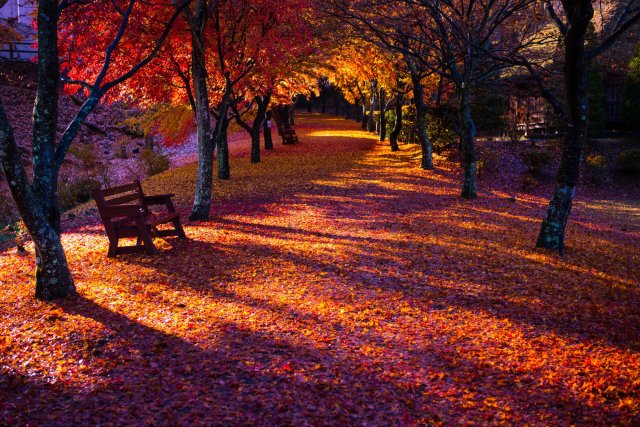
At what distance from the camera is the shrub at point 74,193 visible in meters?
20.5

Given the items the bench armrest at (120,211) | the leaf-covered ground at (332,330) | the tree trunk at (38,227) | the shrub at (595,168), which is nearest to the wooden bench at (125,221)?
the bench armrest at (120,211)

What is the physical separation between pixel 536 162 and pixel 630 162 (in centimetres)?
434

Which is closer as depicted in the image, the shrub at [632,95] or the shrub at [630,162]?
the shrub at [630,162]

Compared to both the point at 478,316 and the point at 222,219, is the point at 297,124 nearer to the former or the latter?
the point at 222,219

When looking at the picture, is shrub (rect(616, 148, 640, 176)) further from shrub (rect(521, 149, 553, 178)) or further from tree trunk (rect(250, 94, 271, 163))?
tree trunk (rect(250, 94, 271, 163))

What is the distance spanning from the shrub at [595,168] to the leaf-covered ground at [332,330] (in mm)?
10440

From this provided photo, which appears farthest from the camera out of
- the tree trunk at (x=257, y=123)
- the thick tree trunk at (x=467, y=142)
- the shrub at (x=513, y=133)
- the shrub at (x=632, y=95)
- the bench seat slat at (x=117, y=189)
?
the shrub at (x=632, y=95)

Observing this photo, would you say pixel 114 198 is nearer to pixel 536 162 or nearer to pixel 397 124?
pixel 536 162

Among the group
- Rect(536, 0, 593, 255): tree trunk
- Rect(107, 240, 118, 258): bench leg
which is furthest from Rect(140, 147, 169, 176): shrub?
Rect(536, 0, 593, 255): tree trunk

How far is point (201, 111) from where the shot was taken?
39.5 feet

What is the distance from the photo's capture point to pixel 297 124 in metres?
50.1

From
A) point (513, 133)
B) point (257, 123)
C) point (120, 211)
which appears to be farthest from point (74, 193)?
point (513, 133)

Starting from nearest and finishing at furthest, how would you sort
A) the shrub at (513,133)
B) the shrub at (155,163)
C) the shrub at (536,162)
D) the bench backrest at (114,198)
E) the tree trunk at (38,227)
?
the tree trunk at (38,227), the bench backrest at (114,198), the shrub at (536,162), the shrub at (513,133), the shrub at (155,163)

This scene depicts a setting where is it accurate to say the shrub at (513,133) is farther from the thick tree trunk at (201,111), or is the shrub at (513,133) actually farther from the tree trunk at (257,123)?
the thick tree trunk at (201,111)
